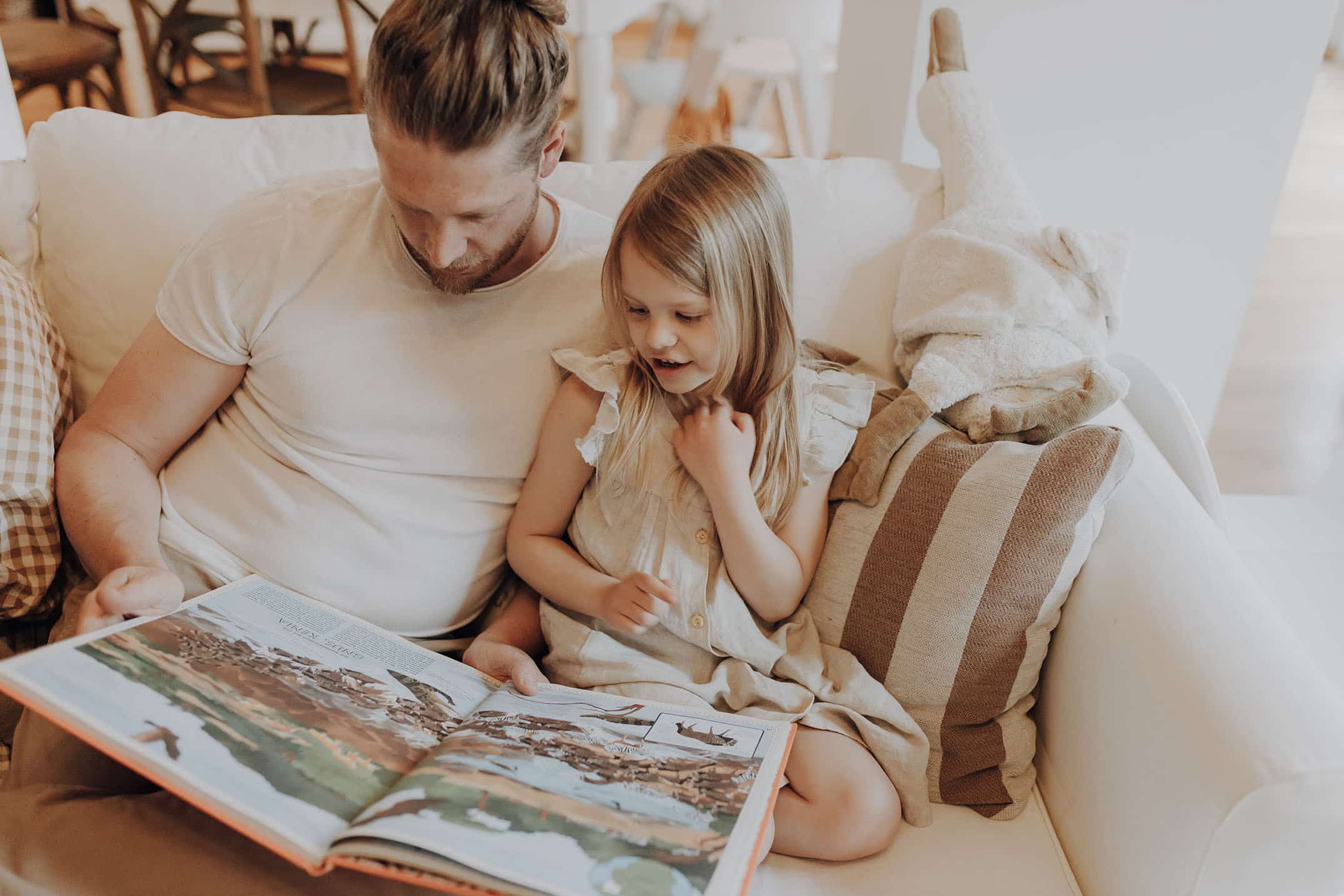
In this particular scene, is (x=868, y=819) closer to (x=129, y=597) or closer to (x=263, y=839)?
(x=263, y=839)

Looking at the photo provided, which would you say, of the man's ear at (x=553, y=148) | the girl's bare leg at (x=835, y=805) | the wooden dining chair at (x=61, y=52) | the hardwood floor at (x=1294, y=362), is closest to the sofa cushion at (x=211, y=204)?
the man's ear at (x=553, y=148)

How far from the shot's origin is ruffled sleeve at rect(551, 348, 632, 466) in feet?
3.63

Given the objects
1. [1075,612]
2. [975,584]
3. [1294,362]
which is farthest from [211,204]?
[1294,362]

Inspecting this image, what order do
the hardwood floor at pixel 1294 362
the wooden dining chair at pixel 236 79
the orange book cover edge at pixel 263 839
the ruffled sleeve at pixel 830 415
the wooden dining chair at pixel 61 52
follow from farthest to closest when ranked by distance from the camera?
the wooden dining chair at pixel 236 79 < the wooden dining chair at pixel 61 52 < the hardwood floor at pixel 1294 362 < the ruffled sleeve at pixel 830 415 < the orange book cover edge at pixel 263 839

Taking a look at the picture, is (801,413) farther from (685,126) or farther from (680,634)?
(685,126)

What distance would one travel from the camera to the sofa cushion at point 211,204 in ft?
4.14

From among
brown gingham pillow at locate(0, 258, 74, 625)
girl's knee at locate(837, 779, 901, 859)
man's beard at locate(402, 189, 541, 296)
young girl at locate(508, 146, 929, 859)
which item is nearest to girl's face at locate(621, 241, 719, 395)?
young girl at locate(508, 146, 929, 859)

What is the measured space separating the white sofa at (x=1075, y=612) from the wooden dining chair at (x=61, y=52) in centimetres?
174

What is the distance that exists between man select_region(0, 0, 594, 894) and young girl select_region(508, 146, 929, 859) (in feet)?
0.23

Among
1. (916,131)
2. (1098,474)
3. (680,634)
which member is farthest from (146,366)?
(916,131)

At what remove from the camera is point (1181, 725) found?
0.90 metres

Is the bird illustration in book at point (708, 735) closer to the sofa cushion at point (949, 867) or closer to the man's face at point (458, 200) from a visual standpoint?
the sofa cushion at point (949, 867)

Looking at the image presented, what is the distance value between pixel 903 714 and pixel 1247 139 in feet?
3.95

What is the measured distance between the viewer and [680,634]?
1.16 m
